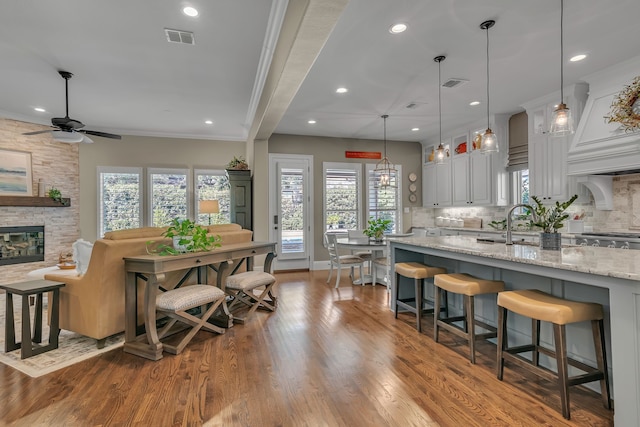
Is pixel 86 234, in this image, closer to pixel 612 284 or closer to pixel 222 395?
pixel 222 395

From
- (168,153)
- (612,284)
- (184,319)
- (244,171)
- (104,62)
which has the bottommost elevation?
(184,319)

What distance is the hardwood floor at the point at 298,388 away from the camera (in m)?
1.97

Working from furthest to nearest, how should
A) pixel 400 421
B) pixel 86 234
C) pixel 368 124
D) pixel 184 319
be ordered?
pixel 86 234 → pixel 368 124 → pixel 184 319 → pixel 400 421

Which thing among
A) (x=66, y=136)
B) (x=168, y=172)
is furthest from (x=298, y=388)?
(x=168, y=172)

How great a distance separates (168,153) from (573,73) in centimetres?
696

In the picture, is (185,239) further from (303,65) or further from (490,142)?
(490,142)

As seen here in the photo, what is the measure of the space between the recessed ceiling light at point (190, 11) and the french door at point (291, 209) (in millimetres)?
3903

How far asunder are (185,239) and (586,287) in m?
3.21

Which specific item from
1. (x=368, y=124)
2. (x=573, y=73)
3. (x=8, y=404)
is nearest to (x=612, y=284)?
(x=573, y=73)

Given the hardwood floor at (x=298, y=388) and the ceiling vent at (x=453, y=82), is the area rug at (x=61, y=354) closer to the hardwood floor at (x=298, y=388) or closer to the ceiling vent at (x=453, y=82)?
the hardwood floor at (x=298, y=388)

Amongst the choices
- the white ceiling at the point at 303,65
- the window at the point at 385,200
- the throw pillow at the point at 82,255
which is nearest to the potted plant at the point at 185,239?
the throw pillow at the point at 82,255

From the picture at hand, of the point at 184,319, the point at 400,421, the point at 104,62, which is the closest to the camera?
the point at 400,421

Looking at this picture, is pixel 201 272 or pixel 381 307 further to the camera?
pixel 381 307

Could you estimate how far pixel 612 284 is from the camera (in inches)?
69.1
